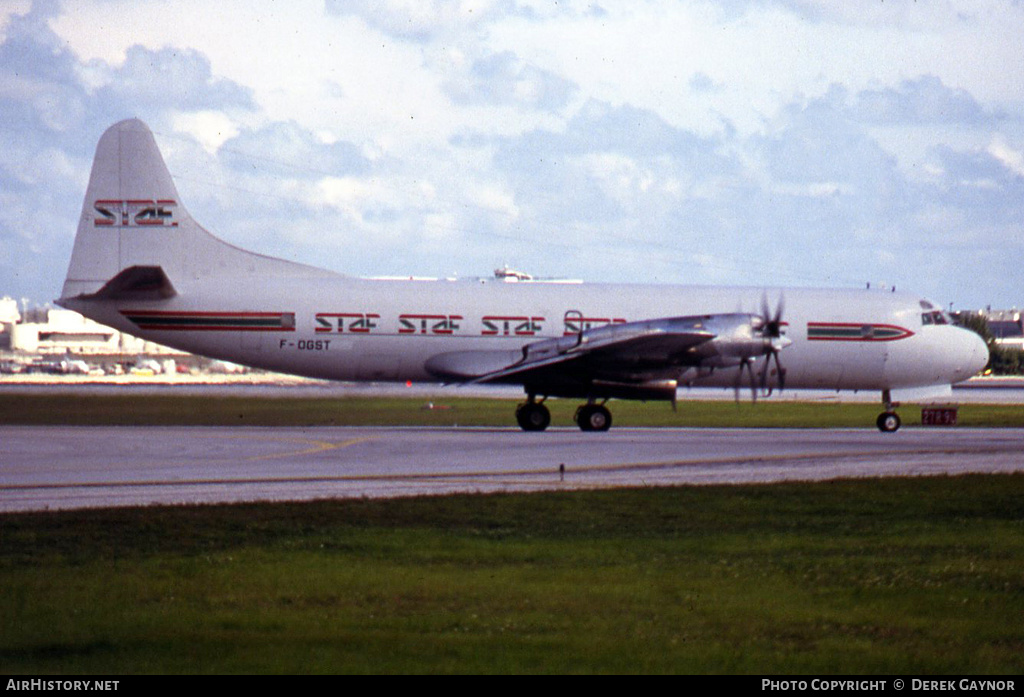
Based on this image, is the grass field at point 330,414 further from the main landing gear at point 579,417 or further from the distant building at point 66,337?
the distant building at point 66,337

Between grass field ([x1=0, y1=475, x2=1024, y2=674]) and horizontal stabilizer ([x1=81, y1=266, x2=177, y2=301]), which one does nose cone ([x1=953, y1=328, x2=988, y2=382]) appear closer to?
grass field ([x1=0, y1=475, x2=1024, y2=674])

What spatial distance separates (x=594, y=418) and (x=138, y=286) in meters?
13.7

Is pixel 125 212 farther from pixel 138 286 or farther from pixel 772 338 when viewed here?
pixel 772 338

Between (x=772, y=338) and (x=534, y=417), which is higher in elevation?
(x=772, y=338)

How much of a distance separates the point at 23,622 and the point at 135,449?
1788 centimetres

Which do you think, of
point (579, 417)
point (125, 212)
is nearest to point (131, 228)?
point (125, 212)

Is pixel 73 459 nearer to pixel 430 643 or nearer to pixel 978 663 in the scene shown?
pixel 430 643

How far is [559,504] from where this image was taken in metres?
18.4

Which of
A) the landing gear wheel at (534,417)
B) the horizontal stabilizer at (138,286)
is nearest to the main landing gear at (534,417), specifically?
the landing gear wheel at (534,417)

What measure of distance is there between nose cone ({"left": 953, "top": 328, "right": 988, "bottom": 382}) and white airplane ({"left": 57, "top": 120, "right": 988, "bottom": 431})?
4.67 ft

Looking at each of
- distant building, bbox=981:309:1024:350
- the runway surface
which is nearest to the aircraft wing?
the runway surface

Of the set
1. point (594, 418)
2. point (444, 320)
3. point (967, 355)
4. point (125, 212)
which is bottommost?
point (594, 418)

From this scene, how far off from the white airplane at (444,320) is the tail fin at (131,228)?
43mm

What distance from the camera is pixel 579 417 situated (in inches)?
1396
